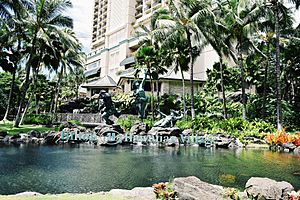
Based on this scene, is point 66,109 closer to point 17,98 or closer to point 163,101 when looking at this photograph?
point 17,98

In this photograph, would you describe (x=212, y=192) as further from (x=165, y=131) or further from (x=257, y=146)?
(x=165, y=131)

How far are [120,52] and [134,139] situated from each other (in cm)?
3916

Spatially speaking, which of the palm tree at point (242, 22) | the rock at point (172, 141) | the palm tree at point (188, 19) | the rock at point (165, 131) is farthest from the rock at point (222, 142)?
the palm tree at point (242, 22)

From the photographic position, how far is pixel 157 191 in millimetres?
6215

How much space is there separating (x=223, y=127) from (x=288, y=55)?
13.9 metres

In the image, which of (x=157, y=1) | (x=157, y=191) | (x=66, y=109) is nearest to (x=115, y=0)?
(x=157, y=1)

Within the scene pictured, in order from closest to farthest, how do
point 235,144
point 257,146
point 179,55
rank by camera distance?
point 257,146 → point 235,144 → point 179,55

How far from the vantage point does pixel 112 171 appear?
10.4m

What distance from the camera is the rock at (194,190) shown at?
5.80 meters

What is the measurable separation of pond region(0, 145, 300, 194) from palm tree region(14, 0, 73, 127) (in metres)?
11.3

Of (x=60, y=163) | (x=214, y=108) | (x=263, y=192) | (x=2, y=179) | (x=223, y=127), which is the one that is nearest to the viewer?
(x=263, y=192)

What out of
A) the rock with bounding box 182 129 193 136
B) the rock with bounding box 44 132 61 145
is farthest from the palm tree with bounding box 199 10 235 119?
the rock with bounding box 44 132 61 145

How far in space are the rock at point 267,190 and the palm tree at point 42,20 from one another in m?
21.2

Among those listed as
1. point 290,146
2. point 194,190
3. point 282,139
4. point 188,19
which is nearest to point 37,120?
point 188,19
